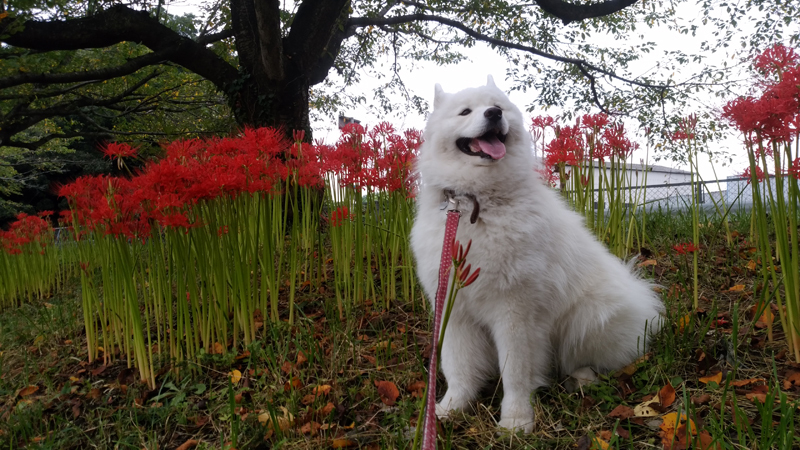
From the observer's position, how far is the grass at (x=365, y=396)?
1760 millimetres

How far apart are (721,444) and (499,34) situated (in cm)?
879

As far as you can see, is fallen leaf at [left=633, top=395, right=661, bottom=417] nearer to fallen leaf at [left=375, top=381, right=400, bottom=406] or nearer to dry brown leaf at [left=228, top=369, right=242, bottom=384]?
fallen leaf at [left=375, top=381, right=400, bottom=406]

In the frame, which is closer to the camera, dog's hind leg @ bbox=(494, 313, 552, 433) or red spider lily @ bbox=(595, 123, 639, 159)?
dog's hind leg @ bbox=(494, 313, 552, 433)

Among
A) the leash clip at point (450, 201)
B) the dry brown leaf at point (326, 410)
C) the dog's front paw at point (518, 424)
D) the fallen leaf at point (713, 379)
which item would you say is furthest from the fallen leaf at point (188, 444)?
the fallen leaf at point (713, 379)

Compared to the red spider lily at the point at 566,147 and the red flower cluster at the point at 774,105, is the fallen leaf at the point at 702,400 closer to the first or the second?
the red flower cluster at the point at 774,105

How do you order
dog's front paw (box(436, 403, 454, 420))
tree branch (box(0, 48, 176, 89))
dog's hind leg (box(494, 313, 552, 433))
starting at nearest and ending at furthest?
1. dog's hind leg (box(494, 313, 552, 433))
2. dog's front paw (box(436, 403, 454, 420))
3. tree branch (box(0, 48, 176, 89))

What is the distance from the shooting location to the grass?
1.76m

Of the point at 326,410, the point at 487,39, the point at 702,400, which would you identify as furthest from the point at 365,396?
the point at 487,39

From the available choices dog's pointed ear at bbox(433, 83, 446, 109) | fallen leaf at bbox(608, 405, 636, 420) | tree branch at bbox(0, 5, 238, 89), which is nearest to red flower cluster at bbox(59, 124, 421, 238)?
dog's pointed ear at bbox(433, 83, 446, 109)

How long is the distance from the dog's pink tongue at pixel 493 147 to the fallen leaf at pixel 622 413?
1.12m

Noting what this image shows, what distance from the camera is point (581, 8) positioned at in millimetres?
7027

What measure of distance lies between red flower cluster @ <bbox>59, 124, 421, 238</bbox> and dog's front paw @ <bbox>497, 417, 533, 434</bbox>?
1.64 metres

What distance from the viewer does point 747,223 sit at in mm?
4156

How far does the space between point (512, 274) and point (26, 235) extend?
5915 millimetres
